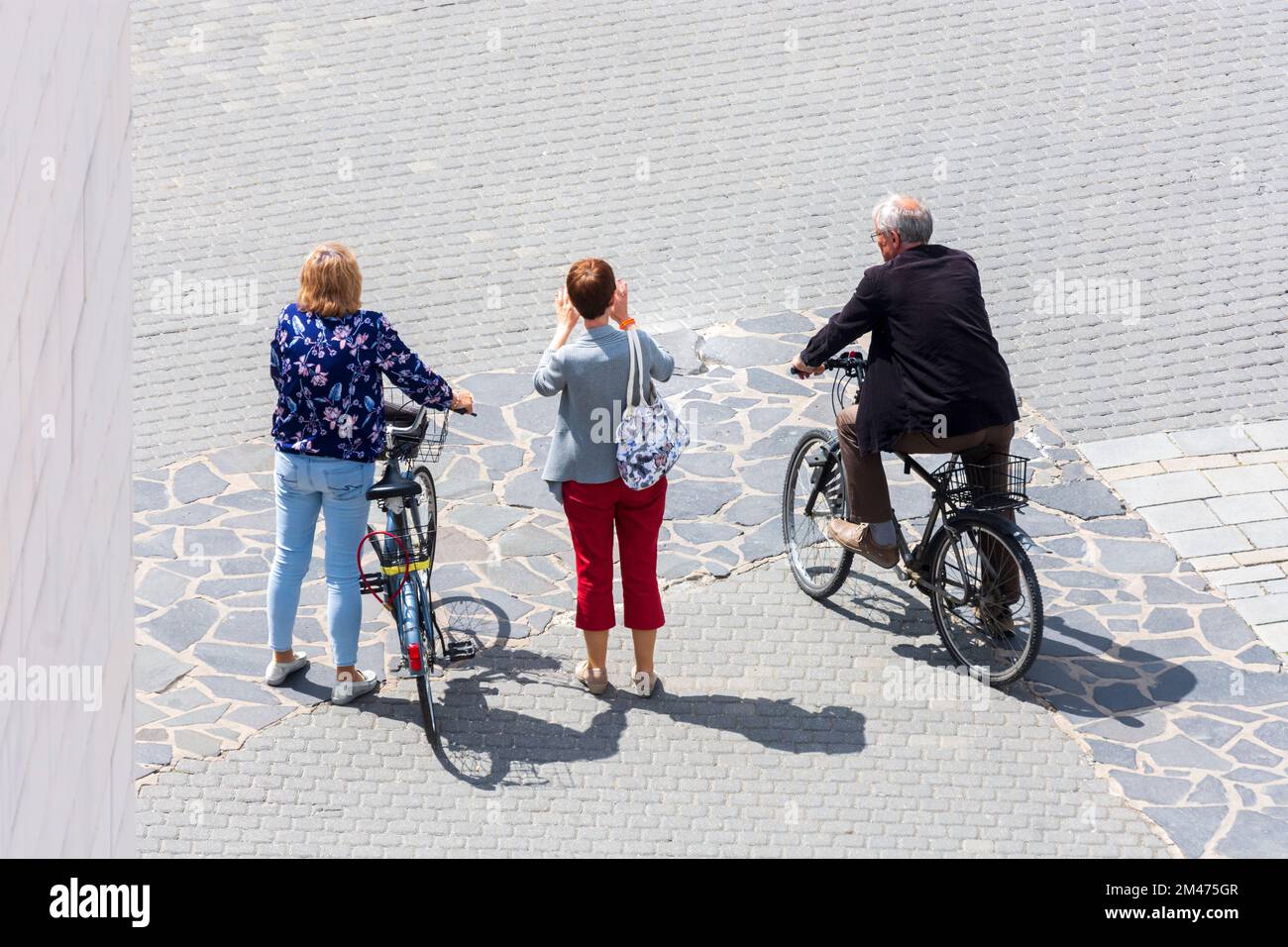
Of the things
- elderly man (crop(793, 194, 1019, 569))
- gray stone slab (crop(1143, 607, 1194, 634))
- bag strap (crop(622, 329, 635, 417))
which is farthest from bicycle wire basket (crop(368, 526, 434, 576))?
gray stone slab (crop(1143, 607, 1194, 634))

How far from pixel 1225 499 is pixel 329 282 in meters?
4.99

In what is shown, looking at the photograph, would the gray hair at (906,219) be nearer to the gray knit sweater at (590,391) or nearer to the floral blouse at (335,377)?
the gray knit sweater at (590,391)

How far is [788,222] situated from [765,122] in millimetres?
1484

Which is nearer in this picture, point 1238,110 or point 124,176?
point 124,176

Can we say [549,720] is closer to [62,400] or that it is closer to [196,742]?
[196,742]

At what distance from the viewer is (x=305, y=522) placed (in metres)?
6.56

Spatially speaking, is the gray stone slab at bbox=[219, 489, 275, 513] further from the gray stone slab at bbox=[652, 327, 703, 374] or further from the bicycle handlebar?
the bicycle handlebar

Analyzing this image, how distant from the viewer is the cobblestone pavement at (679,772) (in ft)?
19.5

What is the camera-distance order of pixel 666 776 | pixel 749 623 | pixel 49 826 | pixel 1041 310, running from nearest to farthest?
pixel 49 826 → pixel 666 776 → pixel 749 623 → pixel 1041 310

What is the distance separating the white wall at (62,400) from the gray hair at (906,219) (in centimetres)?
419

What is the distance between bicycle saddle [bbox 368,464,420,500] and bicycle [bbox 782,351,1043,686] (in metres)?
1.95

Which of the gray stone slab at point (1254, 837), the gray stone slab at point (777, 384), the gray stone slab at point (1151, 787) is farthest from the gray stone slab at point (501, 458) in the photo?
the gray stone slab at point (1254, 837)
